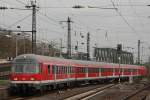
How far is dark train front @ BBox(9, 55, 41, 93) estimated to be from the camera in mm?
30406

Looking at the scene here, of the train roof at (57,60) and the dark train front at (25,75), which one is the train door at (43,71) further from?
the dark train front at (25,75)

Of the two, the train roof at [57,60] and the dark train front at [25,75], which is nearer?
the dark train front at [25,75]

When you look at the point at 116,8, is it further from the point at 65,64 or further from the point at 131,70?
the point at 131,70

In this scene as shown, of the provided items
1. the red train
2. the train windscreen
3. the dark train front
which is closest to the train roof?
the red train

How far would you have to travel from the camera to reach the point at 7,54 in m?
111

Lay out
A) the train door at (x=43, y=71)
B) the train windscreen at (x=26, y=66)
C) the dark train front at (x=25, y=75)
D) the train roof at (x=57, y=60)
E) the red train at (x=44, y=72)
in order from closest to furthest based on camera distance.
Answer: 1. the dark train front at (x=25, y=75)
2. the red train at (x=44, y=72)
3. the train windscreen at (x=26, y=66)
4. the train roof at (x=57, y=60)
5. the train door at (x=43, y=71)

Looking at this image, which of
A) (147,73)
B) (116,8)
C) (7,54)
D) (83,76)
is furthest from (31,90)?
(7,54)

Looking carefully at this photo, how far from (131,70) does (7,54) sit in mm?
43573

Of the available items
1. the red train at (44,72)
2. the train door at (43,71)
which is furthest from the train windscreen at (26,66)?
the train door at (43,71)

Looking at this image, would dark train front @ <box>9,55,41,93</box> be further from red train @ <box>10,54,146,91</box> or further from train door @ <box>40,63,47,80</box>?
train door @ <box>40,63,47,80</box>

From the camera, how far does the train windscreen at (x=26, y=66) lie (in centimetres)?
3086

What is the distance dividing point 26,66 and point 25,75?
74 cm

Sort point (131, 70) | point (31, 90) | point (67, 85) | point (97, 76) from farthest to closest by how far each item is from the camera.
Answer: point (131, 70) < point (97, 76) < point (67, 85) < point (31, 90)

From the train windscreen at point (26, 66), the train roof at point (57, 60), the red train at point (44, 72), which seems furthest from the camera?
the train roof at point (57, 60)
